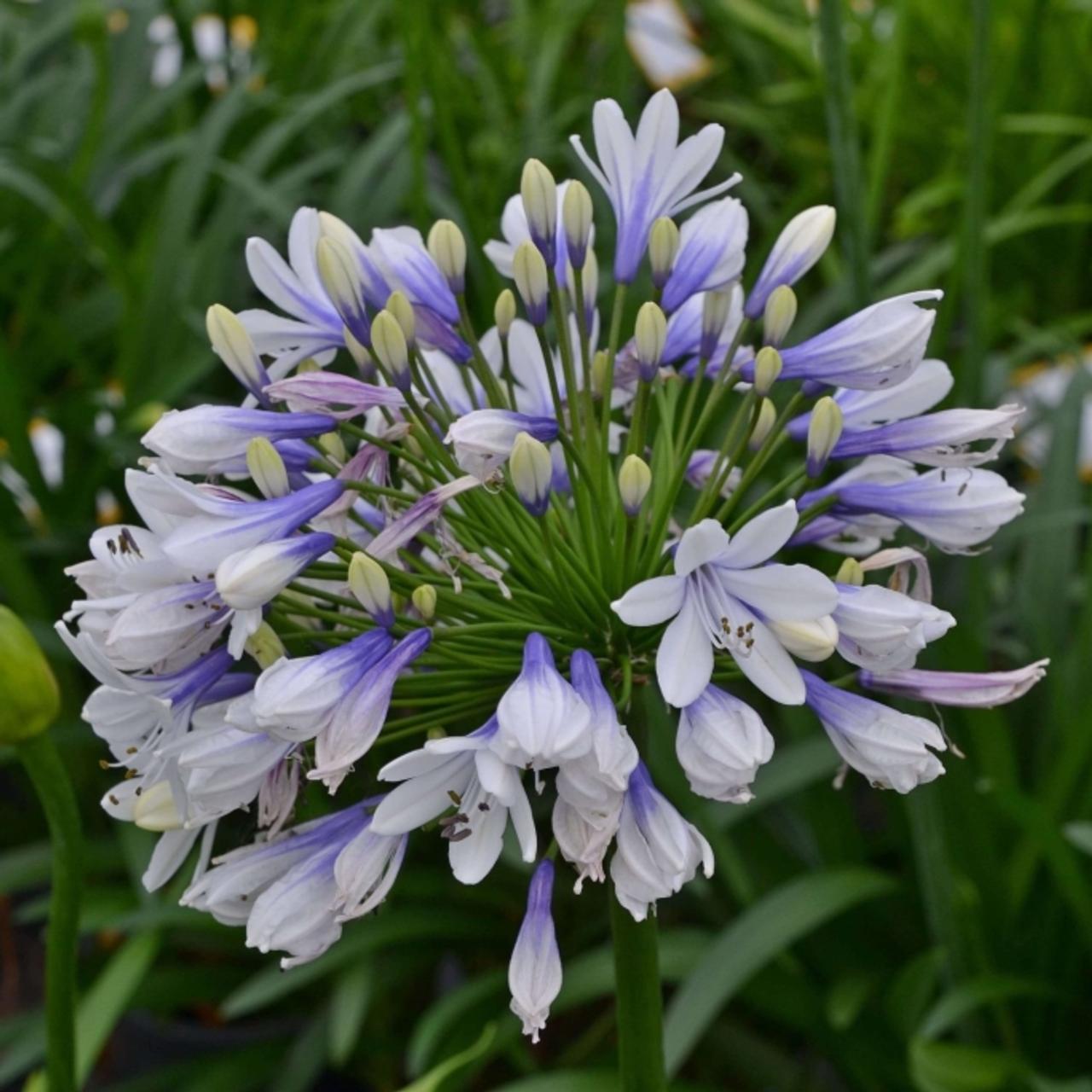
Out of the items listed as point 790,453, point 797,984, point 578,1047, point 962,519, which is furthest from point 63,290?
point 962,519

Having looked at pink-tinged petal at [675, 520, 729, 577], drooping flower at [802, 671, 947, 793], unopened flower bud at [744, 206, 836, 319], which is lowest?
drooping flower at [802, 671, 947, 793]

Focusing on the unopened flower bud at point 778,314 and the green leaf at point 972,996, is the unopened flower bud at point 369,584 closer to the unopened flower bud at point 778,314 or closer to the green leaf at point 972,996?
the unopened flower bud at point 778,314

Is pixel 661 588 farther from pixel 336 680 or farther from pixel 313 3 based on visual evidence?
pixel 313 3

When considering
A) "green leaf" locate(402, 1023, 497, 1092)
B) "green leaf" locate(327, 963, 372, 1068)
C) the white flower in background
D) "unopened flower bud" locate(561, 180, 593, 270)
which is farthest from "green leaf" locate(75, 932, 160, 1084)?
the white flower in background

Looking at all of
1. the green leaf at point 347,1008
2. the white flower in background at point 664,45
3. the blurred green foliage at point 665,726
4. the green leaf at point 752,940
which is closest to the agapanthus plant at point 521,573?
the blurred green foliage at point 665,726

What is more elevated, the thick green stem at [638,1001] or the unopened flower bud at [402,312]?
the unopened flower bud at [402,312]

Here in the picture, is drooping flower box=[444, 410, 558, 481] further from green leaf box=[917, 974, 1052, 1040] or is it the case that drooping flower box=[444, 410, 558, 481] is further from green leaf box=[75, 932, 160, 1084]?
green leaf box=[75, 932, 160, 1084]
